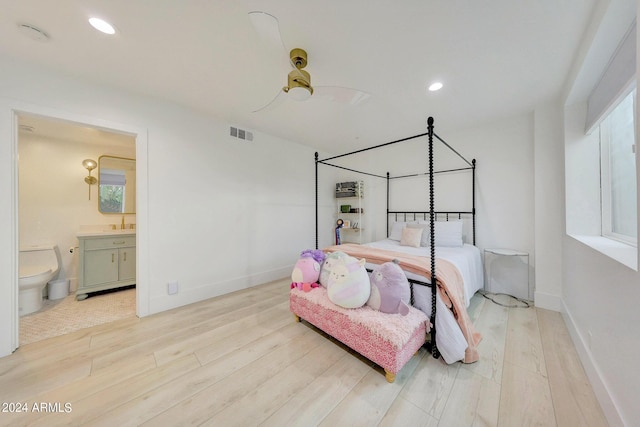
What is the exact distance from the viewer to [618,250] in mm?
1465

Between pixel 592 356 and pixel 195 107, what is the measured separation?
4.15 m

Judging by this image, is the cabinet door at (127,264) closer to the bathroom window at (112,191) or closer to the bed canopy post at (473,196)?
the bathroom window at (112,191)

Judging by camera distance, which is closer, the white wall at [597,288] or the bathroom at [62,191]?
the white wall at [597,288]

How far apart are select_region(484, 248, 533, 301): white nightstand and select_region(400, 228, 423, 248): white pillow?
0.85m

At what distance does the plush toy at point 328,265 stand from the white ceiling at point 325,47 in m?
1.62

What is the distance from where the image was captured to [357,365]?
5.41 ft

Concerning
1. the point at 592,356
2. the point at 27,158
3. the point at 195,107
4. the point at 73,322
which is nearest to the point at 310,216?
the point at 195,107

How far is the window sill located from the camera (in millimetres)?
1159

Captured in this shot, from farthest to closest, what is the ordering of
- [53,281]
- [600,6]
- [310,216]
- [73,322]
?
[310,216] < [53,281] < [73,322] < [600,6]

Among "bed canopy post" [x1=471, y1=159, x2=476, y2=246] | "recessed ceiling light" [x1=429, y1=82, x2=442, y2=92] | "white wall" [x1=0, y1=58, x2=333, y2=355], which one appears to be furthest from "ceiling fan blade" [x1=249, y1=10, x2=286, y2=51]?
"bed canopy post" [x1=471, y1=159, x2=476, y2=246]

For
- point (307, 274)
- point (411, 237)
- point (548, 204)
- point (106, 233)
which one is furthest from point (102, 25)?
point (548, 204)

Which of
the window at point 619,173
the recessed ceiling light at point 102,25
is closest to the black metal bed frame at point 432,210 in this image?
the window at point 619,173

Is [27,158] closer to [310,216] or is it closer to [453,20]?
[310,216]

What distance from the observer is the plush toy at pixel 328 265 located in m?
2.03
